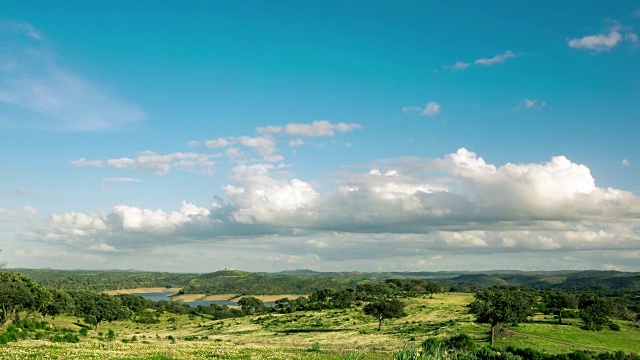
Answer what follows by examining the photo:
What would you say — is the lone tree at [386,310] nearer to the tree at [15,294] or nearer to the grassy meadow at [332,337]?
the grassy meadow at [332,337]

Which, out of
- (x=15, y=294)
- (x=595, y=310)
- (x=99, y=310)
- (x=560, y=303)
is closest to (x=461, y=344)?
(x=560, y=303)

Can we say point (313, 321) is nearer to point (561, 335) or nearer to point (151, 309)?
point (561, 335)

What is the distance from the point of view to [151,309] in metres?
180

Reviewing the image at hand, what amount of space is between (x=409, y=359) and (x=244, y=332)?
90.5 m

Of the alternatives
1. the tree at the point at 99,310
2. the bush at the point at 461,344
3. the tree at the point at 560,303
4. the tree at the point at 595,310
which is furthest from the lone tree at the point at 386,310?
the tree at the point at 99,310

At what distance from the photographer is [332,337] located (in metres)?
84.6

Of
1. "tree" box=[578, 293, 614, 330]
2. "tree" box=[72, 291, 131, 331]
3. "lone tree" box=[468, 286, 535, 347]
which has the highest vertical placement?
"lone tree" box=[468, 286, 535, 347]

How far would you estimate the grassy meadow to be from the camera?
4619 cm

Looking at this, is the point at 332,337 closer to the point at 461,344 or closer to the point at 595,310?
the point at 461,344

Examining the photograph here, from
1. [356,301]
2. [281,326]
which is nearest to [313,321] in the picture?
[281,326]

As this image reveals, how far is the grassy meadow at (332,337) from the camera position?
152ft

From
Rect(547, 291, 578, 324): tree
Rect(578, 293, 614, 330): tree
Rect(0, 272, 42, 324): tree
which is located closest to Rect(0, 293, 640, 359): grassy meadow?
Rect(578, 293, 614, 330): tree

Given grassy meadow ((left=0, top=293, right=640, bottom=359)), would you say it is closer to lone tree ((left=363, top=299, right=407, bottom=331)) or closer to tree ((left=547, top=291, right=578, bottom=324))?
lone tree ((left=363, top=299, right=407, bottom=331))

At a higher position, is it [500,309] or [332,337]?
[500,309]
